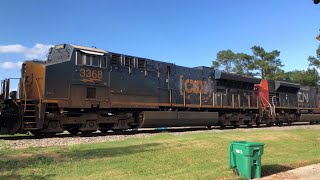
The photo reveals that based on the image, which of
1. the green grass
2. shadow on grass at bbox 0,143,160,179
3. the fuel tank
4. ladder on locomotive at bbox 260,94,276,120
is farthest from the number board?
ladder on locomotive at bbox 260,94,276,120

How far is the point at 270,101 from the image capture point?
2764 centimetres

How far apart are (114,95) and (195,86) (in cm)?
681

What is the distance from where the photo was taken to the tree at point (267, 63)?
68.9 m

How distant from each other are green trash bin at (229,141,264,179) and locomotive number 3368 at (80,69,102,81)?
358 inches

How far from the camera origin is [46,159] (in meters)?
8.27

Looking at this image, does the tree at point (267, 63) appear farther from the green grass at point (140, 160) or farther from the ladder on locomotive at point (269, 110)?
the green grass at point (140, 160)

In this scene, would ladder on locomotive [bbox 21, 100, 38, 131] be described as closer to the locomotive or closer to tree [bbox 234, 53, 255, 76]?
the locomotive

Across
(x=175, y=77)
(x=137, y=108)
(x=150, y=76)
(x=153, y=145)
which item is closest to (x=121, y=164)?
(x=153, y=145)

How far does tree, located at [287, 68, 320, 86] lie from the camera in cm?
7512

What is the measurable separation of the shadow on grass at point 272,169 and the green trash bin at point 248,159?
24.2 inches

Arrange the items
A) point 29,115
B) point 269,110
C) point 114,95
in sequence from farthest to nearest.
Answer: point 269,110 → point 114,95 → point 29,115

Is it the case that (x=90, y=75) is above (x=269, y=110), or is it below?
above

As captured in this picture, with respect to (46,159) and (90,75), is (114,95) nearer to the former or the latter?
(90,75)

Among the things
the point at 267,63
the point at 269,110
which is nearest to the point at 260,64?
the point at 267,63
